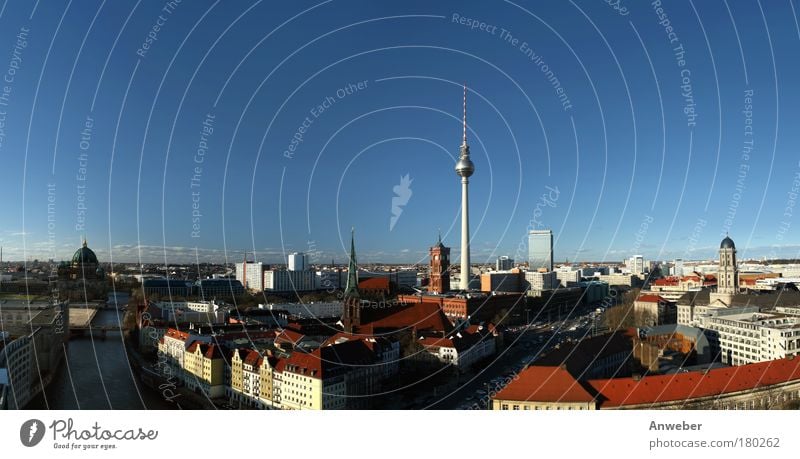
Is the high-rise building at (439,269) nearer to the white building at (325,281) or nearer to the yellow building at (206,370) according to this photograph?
the white building at (325,281)

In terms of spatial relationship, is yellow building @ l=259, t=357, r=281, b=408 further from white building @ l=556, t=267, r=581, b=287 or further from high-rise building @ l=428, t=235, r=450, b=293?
white building @ l=556, t=267, r=581, b=287

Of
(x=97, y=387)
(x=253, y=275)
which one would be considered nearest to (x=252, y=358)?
(x=97, y=387)

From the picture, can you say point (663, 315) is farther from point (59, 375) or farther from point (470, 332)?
point (59, 375)

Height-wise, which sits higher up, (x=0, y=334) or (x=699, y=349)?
(x=0, y=334)

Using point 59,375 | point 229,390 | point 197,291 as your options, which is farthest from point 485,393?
point 197,291

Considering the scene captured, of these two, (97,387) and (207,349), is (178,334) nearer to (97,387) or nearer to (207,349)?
(97,387)
